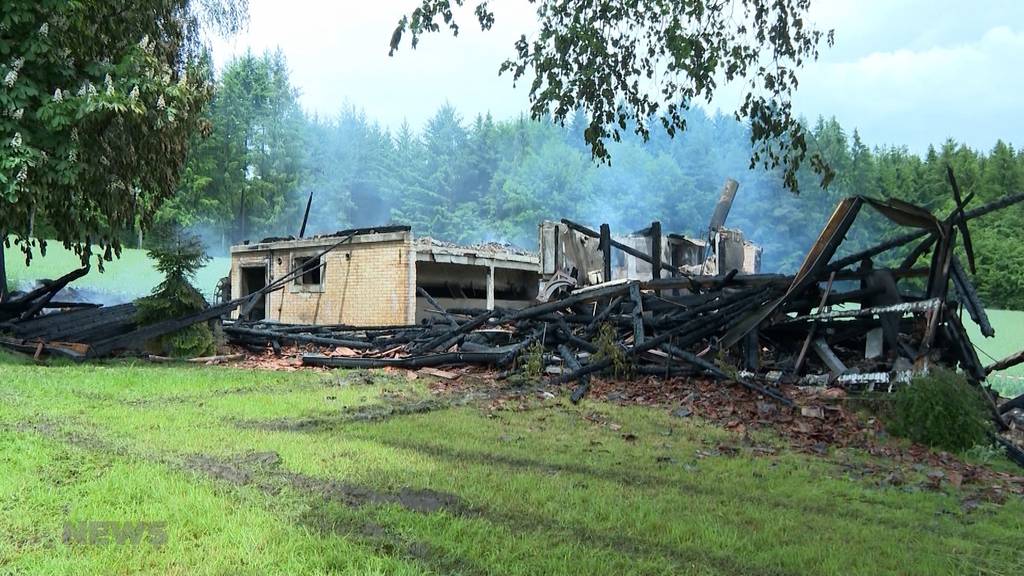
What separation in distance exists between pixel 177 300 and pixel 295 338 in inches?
97.0

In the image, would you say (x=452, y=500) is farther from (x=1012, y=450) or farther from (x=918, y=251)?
(x=918, y=251)

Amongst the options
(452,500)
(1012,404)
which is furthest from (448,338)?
(1012,404)

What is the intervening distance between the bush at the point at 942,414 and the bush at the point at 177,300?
1202 centimetres

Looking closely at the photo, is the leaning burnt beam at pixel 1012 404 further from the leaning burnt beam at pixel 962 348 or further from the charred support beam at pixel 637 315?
the charred support beam at pixel 637 315

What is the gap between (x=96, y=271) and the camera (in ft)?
92.9

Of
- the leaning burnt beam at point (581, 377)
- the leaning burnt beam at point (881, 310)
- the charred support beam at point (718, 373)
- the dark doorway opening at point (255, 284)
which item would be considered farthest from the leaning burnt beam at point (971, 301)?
the dark doorway opening at point (255, 284)

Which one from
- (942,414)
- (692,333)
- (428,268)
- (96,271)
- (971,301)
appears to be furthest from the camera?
(96,271)

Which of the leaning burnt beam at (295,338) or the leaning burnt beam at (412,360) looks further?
the leaning burnt beam at (295,338)

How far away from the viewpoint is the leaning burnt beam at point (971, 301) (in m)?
8.39

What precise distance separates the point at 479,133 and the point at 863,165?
35.1 m

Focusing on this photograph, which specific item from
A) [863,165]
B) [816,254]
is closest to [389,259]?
[816,254]

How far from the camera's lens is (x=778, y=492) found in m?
4.86

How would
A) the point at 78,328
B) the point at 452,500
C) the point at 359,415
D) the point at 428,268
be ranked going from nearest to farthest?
1. the point at 452,500
2. the point at 359,415
3. the point at 78,328
4. the point at 428,268

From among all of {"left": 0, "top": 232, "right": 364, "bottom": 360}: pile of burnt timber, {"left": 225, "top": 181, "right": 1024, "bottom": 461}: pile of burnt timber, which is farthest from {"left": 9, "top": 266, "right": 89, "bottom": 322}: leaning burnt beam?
{"left": 225, "top": 181, "right": 1024, "bottom": 461}: pile of burnt timber
